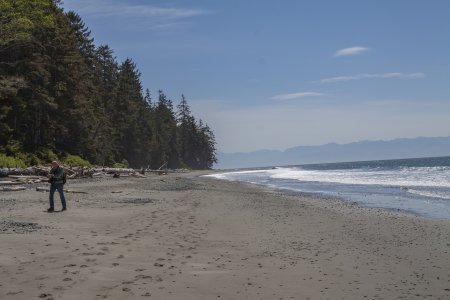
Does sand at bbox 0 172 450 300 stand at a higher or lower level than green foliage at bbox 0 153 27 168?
lower

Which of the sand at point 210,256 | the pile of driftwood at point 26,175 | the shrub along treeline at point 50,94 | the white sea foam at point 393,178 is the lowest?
the white sea foam at point 393,178

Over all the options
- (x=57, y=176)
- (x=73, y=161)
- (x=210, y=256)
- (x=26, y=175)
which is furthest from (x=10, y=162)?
(x=210, y=256)

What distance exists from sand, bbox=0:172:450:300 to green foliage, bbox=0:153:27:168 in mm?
14649

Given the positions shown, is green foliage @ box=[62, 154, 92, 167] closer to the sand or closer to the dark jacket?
the dark jacket

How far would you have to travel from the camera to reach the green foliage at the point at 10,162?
28.4 m

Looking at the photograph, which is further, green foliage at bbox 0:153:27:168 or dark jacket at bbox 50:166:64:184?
green foliage at bbox 0:153:27:168

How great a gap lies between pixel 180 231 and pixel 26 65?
2852cm

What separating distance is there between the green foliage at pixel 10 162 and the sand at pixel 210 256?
14.6 meters

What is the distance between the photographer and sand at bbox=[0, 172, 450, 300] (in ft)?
21.1

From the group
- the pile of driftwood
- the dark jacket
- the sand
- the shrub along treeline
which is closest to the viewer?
the sand

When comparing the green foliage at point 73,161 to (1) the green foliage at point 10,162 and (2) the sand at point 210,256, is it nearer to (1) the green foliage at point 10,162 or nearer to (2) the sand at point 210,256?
(1) the green foliage at point 10,162

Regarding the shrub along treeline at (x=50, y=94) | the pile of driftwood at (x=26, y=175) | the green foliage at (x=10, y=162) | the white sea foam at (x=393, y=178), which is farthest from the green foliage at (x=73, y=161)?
the white sea foam at (x=393, y=178)

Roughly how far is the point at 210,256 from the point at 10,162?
25039 mm

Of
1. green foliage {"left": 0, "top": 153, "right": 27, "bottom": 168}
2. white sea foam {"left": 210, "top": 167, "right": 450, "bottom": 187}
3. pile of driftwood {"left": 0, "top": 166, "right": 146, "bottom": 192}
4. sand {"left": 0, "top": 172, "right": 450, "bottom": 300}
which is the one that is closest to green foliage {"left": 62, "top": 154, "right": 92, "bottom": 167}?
pile of driftwood {"left": 0, "top": 166, "right": 146, "bottom": 192}
